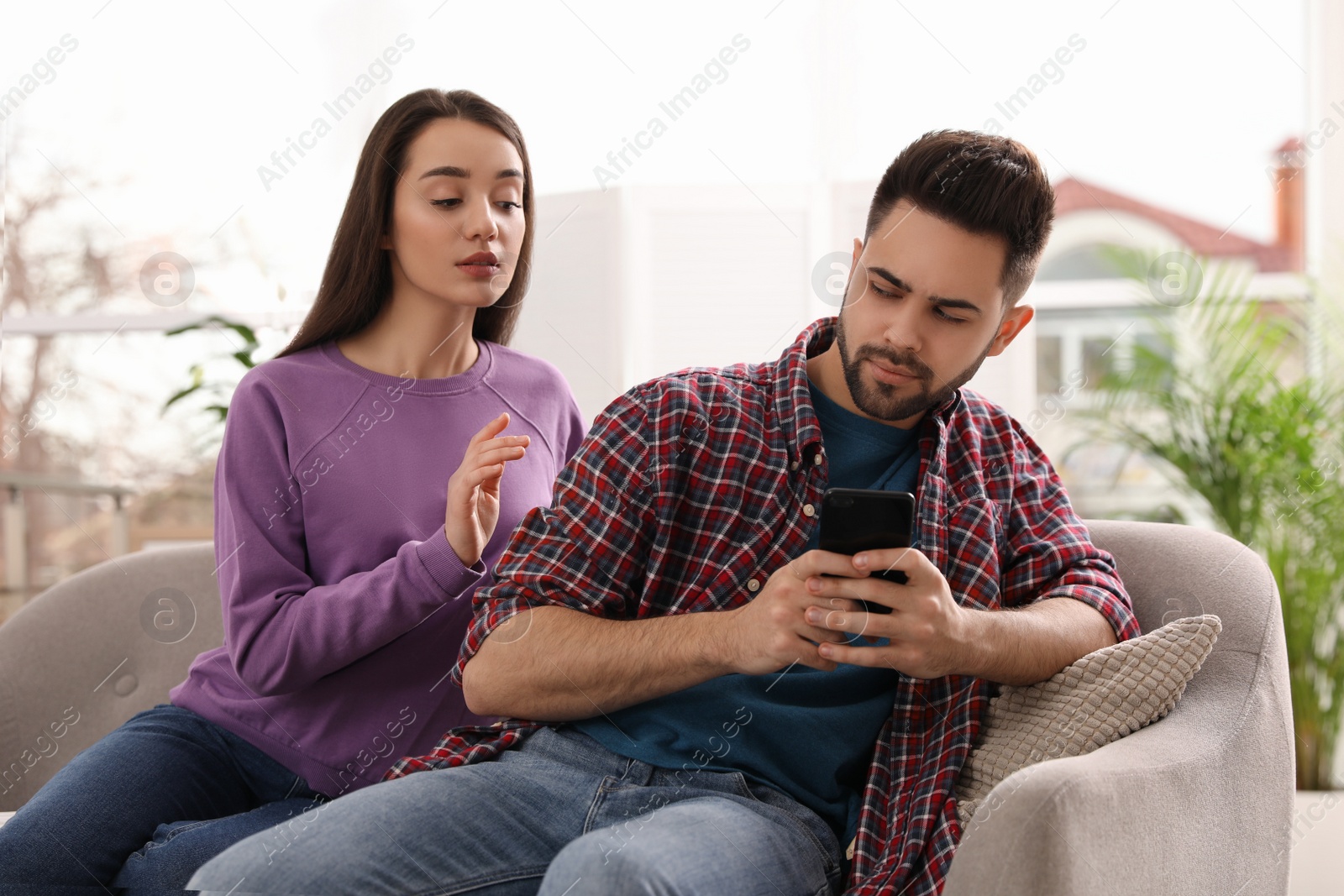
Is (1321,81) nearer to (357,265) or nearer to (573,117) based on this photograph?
(573,117)

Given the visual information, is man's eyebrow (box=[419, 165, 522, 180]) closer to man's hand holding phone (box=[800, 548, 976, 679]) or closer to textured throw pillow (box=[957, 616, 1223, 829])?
man's hand holding phone (box=[800, 548, 976, 679])

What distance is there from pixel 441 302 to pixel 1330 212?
2.69 m

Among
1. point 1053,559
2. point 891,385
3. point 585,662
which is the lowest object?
point 585,662

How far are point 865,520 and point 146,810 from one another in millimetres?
997

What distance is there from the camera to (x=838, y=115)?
296cm

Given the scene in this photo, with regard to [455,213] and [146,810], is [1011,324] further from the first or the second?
[146,810]

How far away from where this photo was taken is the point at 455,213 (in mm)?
1572

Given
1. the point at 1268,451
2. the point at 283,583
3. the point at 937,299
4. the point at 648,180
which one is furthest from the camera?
the point at 648,180

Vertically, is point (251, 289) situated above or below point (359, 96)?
below

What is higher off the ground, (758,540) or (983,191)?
(983,191)

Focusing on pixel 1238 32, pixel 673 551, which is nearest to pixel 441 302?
pixel 673 551

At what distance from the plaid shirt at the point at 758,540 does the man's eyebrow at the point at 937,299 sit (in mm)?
166

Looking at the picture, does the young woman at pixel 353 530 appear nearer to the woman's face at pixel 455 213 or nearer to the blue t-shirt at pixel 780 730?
the woman's face at pixel 455 213

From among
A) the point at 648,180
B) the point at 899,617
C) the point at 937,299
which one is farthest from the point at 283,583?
the point at 648,180
